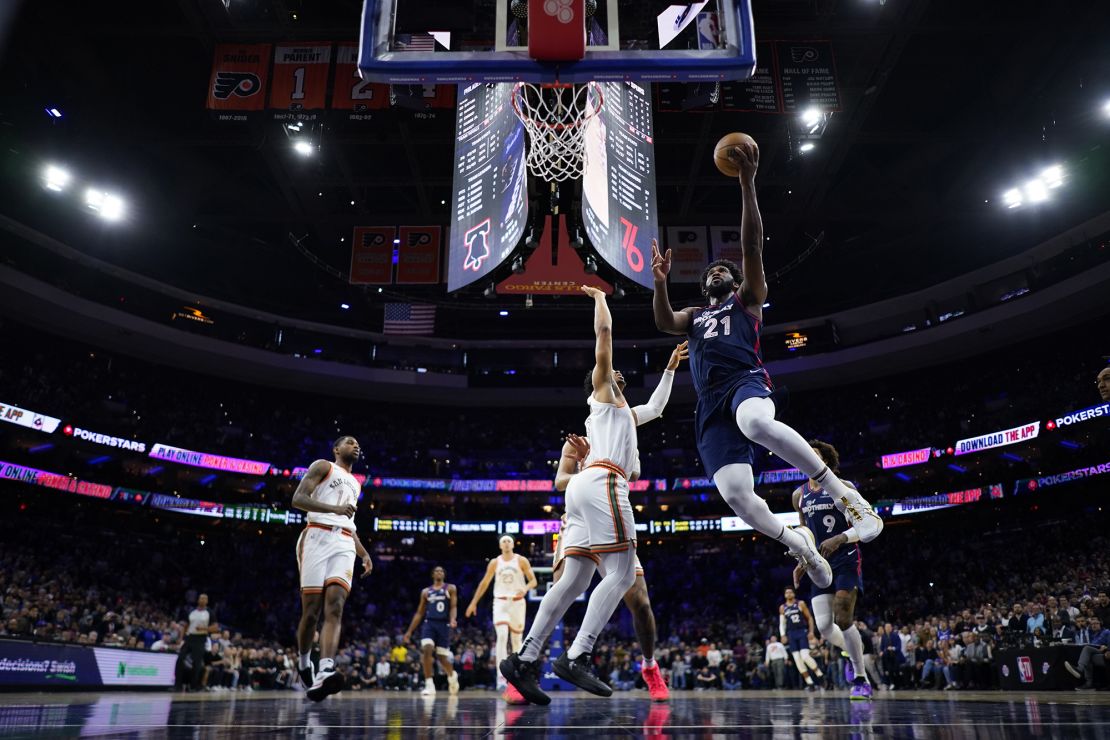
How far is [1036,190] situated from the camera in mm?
22203

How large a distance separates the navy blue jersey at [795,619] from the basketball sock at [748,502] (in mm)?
10124

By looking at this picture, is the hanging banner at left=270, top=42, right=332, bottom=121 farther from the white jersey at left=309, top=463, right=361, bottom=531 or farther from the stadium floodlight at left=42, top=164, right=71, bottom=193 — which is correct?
the stadium floodlight at left=42, top=164, right=71, bottom=193

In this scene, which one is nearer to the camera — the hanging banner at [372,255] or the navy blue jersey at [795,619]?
the navy blue jersey at [795,619]

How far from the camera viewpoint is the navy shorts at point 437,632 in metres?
11.5

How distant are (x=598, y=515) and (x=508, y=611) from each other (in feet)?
22.1

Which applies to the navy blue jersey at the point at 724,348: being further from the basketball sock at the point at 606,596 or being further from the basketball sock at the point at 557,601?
the basketball sock at the point at 557,601

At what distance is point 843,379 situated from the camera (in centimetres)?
3388

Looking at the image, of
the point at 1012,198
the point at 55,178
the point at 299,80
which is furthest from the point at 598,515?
the point at 1012,198

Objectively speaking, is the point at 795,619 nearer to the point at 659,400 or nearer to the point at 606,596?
the point at 659,400

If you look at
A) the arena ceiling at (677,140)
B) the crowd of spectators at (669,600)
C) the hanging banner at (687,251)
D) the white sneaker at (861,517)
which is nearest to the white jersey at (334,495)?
the white sneaker at (861,517)

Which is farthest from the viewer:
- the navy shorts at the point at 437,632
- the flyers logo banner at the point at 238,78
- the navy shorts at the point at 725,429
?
the flyers logo banner at the point at 238,78

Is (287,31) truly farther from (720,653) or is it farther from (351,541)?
(720,653)

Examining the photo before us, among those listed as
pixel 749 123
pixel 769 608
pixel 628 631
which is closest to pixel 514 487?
pixel 628 631

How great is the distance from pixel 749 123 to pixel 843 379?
1883 centimetres
